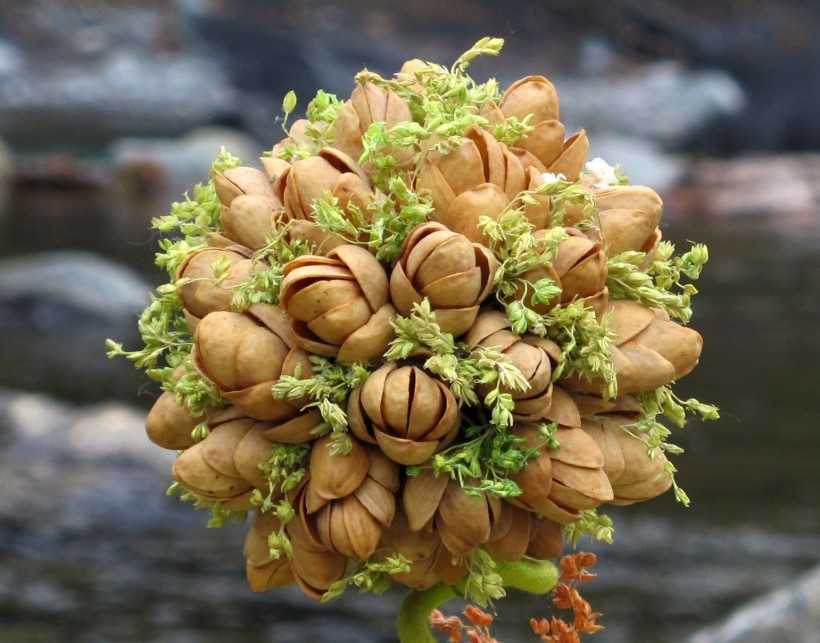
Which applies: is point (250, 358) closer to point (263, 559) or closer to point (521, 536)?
point (263, 559)

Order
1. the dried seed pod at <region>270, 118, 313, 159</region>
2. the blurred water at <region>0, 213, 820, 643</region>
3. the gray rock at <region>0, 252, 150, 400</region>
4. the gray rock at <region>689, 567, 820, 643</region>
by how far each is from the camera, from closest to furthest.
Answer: the dried seed pod at <region>270, 118, 313, 159</region>, the gray rock at <region>689, 567, 820, 643</region>, the blurred water at <region>0, 213, 820, 643</region>, the gray rock at <region>0, 252, 150, 400</region>

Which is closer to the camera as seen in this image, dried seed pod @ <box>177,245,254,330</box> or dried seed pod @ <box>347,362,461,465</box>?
dried seed pod @ <box>347,362,461,465</box>

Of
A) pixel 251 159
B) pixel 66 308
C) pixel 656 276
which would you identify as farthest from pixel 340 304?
pixel 251 159

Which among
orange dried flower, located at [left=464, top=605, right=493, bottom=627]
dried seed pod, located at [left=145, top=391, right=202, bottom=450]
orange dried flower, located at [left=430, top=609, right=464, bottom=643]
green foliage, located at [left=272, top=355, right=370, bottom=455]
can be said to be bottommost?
orange dried flower, located at [left=430, top=609, right=464, bottom=643]

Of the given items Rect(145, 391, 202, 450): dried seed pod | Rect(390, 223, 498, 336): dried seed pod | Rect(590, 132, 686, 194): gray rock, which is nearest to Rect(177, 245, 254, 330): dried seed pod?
Rect(145, 391, 202, 450): dried seed pod

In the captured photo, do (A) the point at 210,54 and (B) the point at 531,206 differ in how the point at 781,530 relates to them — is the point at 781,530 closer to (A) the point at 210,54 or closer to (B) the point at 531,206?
(B) the point at 531,206

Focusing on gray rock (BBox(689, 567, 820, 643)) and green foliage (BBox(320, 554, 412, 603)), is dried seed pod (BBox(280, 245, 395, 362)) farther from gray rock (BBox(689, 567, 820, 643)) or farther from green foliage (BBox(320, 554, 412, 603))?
gray rock (BBox(689, 567, 820, 643))

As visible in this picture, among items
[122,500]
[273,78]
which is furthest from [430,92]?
[273,78]
